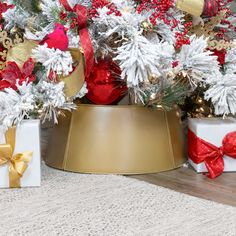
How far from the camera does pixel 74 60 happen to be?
3.54 ft

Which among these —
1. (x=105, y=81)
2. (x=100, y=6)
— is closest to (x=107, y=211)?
(x=105, y=81)

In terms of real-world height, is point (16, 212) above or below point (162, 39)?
below

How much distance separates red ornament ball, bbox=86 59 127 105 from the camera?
1113 millimetres

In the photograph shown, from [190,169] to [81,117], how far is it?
0.94 feet

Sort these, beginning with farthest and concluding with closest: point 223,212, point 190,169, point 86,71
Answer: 1. point 190,169
2. point 86,71
3. point 223,212

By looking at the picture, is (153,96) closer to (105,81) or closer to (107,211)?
(105,81)

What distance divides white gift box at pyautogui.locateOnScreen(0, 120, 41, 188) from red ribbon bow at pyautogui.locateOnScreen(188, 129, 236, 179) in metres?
0.36

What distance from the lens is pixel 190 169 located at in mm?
1182

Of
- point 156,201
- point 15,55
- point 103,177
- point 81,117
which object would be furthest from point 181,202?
point 15,55

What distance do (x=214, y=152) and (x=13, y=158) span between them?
44 cm

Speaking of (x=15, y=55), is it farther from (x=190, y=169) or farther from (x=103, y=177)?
(x=190, y=169)

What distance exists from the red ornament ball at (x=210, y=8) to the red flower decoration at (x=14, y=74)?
1.30ft

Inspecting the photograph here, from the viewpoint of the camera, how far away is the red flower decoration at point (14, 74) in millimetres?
1044

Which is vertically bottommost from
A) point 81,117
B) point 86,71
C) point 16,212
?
point 16,212
